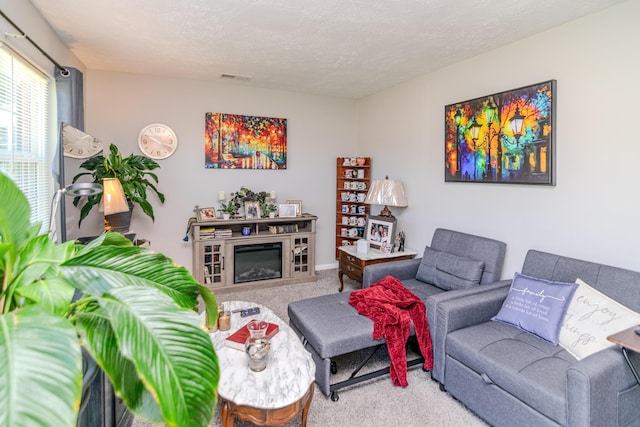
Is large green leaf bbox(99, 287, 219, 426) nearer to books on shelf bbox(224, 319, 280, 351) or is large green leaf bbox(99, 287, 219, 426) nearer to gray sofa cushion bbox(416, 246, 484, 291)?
books on shelf bbox(224, 319, 280, 351)

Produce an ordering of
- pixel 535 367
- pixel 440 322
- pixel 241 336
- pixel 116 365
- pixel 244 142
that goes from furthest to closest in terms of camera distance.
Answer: pixel 244 142, pixel 440 322, pixel 241 336, pixel 535 367, pixel 116 365

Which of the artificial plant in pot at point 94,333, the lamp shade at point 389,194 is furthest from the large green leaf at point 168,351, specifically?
the lamp shade at point 389,194

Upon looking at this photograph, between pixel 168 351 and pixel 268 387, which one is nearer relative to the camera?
pixel 168 351

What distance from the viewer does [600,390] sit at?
1472 millimetres

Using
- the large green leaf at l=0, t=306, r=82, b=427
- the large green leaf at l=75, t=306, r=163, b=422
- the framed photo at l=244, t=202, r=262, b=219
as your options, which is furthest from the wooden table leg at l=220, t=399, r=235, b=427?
the framed photo at l=244, t=202, r=262, b=219

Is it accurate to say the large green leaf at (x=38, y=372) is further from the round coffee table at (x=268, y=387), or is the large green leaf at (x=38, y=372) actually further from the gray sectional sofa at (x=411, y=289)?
the gray sectional sofa at (x=411, y=289)

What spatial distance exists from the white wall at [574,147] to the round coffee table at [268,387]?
83.7 inches

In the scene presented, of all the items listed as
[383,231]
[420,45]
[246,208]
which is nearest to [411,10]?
[420,45]

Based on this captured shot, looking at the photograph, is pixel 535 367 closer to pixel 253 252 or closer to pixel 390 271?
pixel 390 271

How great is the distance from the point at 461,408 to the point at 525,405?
18.7 inches

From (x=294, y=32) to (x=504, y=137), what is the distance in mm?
1975

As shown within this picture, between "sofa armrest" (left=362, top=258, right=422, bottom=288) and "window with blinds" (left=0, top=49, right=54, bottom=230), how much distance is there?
2.63 meters

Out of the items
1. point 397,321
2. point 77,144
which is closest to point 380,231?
point 397,321

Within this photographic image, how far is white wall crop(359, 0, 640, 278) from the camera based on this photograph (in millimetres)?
2150
